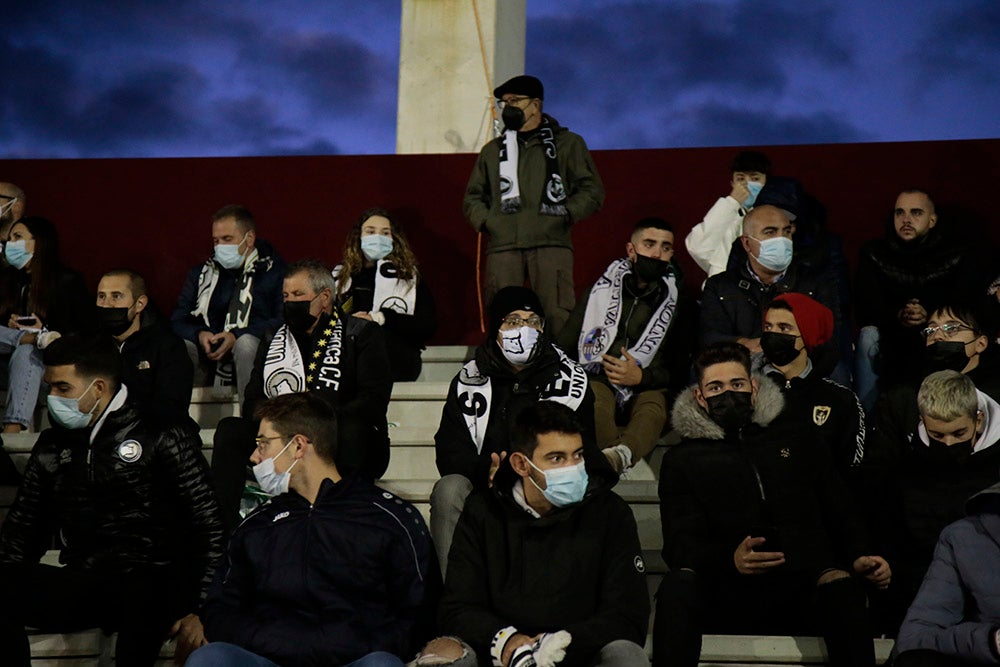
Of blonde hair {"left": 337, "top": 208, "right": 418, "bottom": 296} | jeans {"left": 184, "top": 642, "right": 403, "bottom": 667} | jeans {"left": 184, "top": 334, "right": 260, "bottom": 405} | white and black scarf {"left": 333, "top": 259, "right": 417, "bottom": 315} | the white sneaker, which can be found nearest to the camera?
jeans {"left": 184, "top": 642, "right": 403, "bottom": 667}

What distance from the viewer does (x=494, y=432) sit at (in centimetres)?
547

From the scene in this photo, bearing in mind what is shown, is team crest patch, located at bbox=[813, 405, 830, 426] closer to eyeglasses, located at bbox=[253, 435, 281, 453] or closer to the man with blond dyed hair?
the man with blond dyed hair

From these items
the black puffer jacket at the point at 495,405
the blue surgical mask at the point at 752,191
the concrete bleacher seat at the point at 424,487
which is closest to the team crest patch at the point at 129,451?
the concrete bleacher seat at the point at 424,487

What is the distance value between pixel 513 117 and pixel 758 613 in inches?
136

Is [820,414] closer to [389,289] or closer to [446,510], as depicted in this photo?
[446,510]

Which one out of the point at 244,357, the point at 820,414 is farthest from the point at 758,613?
the point at 244,357

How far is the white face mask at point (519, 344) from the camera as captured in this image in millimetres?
5598

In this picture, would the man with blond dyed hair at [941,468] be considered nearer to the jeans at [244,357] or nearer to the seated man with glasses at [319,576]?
the seated man with glasses at [319,576]

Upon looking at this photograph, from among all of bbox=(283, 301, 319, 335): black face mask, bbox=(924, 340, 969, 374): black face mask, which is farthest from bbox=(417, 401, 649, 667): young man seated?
bbox=(924, 340, 969, 374): black face mask

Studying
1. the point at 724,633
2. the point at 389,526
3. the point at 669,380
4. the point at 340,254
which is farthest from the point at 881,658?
the point at 340,254

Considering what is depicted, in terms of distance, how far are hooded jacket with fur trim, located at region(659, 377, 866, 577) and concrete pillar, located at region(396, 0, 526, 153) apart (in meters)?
4.37

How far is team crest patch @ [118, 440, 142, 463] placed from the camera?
4941mm

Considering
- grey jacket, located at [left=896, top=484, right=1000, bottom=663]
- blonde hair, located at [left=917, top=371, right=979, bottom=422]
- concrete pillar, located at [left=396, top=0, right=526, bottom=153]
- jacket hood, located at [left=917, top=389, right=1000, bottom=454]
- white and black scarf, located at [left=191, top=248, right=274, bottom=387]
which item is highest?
concrete pillar, located at [left=396, top=0, right=526, bottom=153]

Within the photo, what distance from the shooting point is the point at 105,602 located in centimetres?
475
